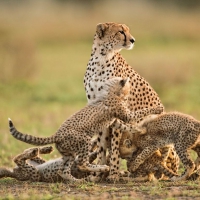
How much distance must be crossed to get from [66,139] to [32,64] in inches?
426

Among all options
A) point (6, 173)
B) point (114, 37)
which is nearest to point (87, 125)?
point (6, 173)

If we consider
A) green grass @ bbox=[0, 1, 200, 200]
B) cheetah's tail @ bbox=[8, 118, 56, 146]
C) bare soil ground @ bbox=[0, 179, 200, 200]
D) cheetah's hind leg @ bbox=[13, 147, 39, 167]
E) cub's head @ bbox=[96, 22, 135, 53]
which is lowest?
bare soil ground @ bbox=[0, 179, 200, 200]

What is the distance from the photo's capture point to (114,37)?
23.6ft

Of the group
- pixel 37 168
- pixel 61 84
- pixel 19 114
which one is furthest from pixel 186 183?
pixel 61 84

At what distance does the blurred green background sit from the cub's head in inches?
72.3

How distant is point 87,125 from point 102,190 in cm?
73

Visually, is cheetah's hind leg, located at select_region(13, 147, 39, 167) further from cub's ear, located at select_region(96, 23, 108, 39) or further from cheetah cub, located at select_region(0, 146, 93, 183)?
cub's ear, located at select_region(96, 23, 108, 39)

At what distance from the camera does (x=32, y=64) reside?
666 inches

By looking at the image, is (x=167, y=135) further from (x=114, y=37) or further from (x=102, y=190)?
(x=114, y=37)

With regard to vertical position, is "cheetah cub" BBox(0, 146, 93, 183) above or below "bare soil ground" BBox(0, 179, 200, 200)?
above

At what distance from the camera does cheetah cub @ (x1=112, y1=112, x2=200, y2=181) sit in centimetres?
631

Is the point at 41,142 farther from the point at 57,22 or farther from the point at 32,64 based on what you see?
the point at 57,22

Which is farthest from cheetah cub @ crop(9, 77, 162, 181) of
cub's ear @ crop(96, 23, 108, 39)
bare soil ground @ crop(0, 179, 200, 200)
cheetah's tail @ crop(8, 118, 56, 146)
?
cub's ear @ crop(96, 23, 108, 39)

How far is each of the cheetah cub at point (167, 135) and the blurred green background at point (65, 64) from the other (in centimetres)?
192
